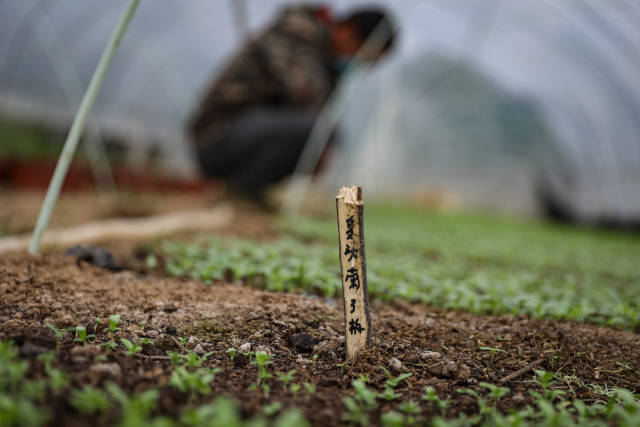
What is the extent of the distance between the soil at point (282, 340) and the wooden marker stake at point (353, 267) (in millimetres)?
91

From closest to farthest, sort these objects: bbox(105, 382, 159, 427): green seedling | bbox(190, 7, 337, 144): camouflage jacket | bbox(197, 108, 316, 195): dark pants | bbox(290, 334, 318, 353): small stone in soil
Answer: bbox(105, 382, 159, 427): green seedling, bbox(290, 334, 318, 353): small stone in soil, bbox(197, 108, 316, 195): dark pants, bbox(190, 7, 337, 144): camouflage jacket

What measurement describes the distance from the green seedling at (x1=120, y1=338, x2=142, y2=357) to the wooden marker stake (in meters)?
0.72

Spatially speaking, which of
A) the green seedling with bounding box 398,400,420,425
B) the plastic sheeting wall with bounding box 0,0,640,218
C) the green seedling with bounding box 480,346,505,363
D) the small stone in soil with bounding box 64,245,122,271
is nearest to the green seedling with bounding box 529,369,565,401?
the green seedling with bounding box 480,346,505,363

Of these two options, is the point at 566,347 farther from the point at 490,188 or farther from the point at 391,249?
the point at 490,188

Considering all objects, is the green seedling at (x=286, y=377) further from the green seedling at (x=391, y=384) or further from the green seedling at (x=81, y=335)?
the green seedling at (x=81, y=335)

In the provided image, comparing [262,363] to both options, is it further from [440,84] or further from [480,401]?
[440,84]

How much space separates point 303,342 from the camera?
1643mm

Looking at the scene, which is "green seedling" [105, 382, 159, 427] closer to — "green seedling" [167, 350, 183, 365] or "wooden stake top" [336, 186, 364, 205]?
"green seedling" [167, 350, 183, 365]

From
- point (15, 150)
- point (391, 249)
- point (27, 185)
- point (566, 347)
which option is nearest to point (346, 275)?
point (566, 347)

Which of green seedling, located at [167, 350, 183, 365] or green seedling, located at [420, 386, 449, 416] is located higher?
green seedling, located at [167, 350, 183, 365]

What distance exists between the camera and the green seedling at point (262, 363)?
136 cm

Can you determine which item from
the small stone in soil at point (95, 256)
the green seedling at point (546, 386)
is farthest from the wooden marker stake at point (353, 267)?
the small stone in soil at point (95, 256)

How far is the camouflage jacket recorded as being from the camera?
6000 millimetres

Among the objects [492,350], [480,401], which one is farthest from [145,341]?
[492,350]
